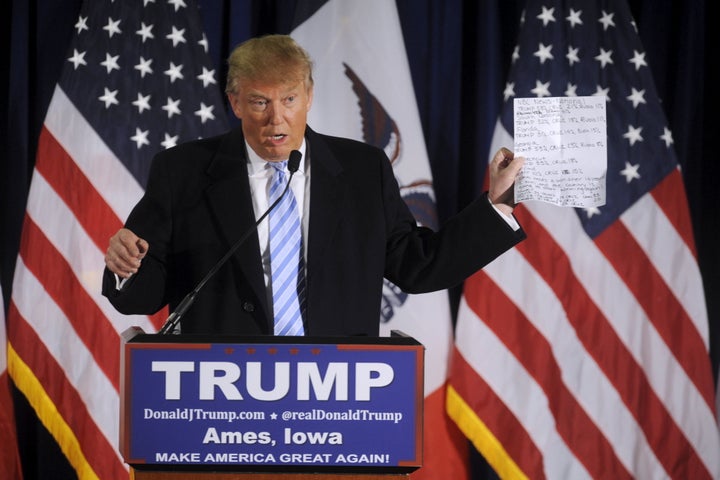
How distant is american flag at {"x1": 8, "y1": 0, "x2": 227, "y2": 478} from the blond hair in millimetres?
1435

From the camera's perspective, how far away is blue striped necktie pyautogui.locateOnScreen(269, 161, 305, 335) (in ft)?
5.81

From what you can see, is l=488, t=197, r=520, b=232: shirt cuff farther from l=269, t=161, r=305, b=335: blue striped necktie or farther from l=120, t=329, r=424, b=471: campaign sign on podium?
l=120, t=329, r=424, b=471: campaign sign on podium

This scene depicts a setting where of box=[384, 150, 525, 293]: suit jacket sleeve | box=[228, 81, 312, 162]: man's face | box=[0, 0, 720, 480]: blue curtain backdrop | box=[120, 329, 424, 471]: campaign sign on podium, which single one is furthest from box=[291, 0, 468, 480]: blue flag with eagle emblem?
box=[120, 329, 424, 471]: campaign sign on podium

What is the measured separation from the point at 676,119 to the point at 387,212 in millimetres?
2051

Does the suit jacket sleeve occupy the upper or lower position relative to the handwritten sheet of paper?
lower

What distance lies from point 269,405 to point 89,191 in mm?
2139

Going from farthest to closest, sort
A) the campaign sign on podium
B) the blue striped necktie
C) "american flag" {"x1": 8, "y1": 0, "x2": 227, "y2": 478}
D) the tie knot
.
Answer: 1. "american flag" {"x1": 8, "y1": 0, "x2": 227, "y2": 478}
2. the tie knot
3. the blue striped necktie
4. the campaign sign on podium

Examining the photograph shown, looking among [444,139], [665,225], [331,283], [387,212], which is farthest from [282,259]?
[665,225]

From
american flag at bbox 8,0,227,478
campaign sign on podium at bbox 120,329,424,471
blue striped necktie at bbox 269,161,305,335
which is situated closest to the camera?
campaign sign on podium at bbox 120,329,424,471

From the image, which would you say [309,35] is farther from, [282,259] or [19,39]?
[282,259]

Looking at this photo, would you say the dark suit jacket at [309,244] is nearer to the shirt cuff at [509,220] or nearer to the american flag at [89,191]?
the shirt cuff at [509,220]

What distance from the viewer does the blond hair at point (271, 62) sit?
183 centimetres

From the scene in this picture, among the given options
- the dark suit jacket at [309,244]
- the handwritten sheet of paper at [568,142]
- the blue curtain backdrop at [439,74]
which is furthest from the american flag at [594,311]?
the handwritten sheet of paper at [568,142]

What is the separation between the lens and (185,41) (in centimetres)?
327
